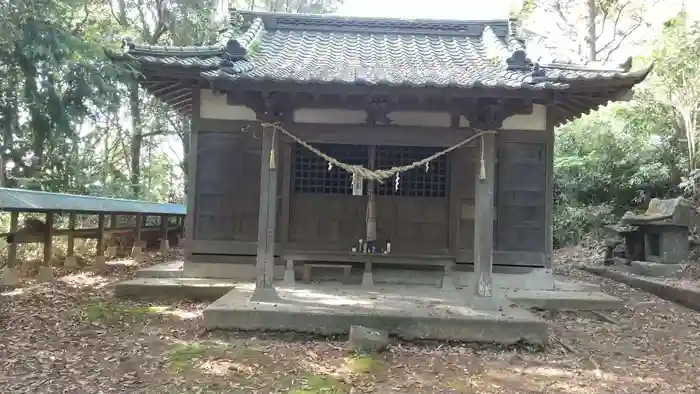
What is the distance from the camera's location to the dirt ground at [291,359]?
5055mm

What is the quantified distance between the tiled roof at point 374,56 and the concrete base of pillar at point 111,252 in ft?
23.4

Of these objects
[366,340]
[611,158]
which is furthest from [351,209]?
[611,158]

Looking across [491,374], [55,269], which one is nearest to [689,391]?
[491,374]

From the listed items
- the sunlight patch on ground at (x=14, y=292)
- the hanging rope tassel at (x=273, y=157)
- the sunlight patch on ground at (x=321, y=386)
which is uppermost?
the hanging rope tassel at (x=273, y=157)

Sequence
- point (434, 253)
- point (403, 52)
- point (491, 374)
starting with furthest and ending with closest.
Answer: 1. point (403, 52)
2. point (434, 253)
3. point (491, 374)

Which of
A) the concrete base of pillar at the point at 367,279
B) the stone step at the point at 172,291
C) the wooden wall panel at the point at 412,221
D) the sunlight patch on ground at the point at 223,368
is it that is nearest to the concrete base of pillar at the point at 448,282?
the wooden wall panel at the point at 412,221

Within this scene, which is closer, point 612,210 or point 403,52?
point 403,52

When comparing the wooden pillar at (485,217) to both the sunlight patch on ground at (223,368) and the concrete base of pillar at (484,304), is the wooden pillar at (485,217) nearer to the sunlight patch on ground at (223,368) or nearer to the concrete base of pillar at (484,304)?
the concrete base of pillar at (484,304)

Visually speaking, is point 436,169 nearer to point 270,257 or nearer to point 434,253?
point 434,253

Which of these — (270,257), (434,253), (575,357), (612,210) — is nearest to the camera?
(575,357)

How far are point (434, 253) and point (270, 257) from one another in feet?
10.7

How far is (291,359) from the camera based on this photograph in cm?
577

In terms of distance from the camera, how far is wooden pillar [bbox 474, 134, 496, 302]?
714 centimetres

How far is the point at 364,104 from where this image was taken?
25.8 ft
